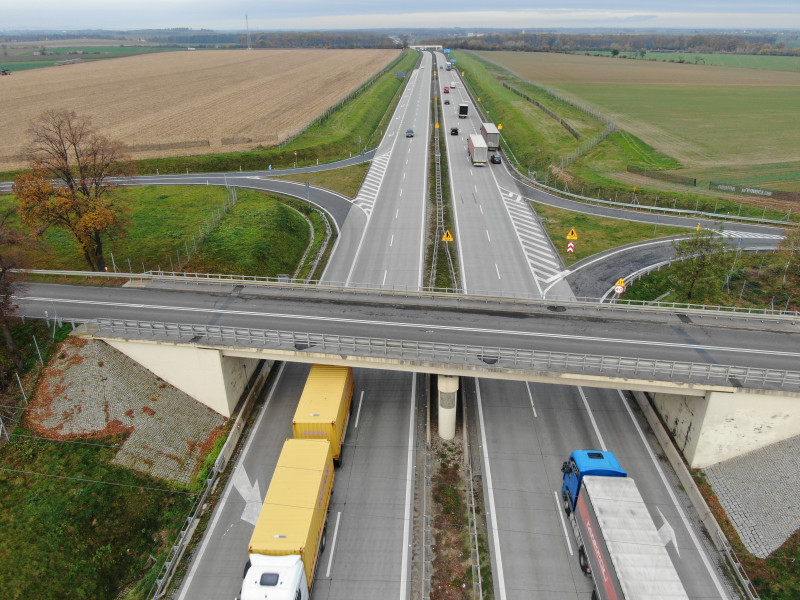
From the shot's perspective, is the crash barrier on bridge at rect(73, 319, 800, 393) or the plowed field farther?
the plowed field

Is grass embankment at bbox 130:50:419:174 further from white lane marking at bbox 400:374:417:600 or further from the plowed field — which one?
white lane marking at bbox 400:374:417:600

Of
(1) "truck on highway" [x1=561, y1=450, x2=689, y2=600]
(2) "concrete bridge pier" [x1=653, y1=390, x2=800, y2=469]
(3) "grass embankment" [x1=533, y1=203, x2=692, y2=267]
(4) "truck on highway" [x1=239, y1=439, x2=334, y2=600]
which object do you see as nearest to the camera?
(1) "truck on highway" [x1=561, y1=450, x2=689, y2=600]

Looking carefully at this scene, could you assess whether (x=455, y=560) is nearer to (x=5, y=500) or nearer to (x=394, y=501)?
(x=394, y=501)

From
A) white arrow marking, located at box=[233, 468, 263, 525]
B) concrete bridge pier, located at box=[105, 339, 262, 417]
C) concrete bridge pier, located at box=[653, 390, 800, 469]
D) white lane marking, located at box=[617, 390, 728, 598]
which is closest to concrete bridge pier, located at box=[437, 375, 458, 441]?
white arrow marking, located at box=[233, 468, 263, 525]

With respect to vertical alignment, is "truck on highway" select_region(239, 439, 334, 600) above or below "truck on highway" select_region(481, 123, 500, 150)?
below

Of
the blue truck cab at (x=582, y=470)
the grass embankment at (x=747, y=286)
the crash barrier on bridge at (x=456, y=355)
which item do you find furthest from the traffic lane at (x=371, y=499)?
the grass embankment at (x=747, y=286)

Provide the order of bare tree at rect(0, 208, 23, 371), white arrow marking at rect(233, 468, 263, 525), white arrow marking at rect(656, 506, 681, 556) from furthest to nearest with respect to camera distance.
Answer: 1. bare tree at rect(0, 208, 23, 371)
2. white arrow marking at rect(233, 468, 263, 525)
3. white arrow marking at rect(656, 506, 681, 556)
